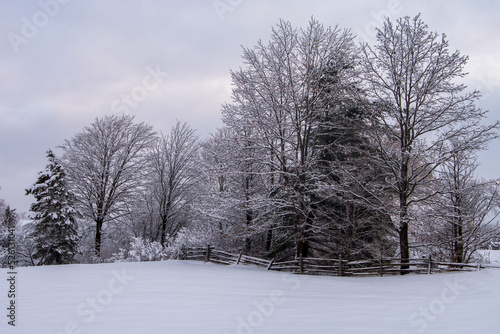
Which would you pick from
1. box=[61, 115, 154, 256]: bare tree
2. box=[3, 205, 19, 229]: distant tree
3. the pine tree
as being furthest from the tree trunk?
box=[3, 205, 19, 229]: distant tree

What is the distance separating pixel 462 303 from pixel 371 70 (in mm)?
10883

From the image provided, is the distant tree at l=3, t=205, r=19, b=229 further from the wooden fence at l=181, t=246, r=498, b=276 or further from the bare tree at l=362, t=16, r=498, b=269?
the bare tree at l=362, t=16, r=498, b=269

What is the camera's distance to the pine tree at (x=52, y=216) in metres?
19.1

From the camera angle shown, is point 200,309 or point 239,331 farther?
point 200,309

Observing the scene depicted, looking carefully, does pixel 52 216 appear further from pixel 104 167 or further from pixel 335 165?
pixel 335 165

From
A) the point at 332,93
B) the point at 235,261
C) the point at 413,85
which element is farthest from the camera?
the point at 235,261

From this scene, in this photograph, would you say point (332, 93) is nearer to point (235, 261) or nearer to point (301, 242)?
point (301, 242)

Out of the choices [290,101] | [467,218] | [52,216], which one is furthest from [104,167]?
[467,218]

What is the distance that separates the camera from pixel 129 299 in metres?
9.83

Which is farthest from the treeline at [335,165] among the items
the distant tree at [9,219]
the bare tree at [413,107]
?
the distant tree at [9,219]

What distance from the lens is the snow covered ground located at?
691 cm

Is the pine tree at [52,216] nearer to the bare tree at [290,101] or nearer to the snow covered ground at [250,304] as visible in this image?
the snow covered ground at [250,304]

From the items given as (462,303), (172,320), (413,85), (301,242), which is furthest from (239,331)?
(413,85)

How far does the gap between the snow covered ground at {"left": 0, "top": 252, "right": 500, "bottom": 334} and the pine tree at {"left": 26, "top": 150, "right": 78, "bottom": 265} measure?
15.1 ft
